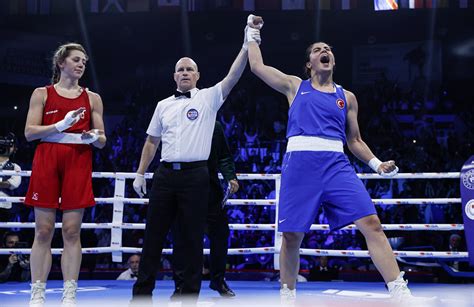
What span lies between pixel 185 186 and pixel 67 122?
737mm

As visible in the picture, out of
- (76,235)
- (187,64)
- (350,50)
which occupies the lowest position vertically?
(76,235)

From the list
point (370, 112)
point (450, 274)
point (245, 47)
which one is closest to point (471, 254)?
point (450, 274)

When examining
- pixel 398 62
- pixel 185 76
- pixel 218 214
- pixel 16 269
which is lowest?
pixel 16 269

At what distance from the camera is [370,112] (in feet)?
37.9

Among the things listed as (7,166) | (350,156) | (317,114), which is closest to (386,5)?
(350,156)

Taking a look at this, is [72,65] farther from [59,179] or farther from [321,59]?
[321,59]

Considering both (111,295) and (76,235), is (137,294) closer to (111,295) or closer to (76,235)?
(76,235)

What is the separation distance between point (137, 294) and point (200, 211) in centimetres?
59

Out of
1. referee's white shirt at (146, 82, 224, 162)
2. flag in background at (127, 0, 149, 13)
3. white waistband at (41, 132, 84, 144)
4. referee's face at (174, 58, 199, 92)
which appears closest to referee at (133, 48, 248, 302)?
referee's white shirt at (146, 82, 224, 162)

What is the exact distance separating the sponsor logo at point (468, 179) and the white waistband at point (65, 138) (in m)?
3.03

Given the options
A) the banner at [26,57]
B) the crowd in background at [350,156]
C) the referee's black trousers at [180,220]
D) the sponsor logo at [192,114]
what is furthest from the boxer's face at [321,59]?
the banner at [26,57]

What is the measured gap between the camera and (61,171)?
307 cm

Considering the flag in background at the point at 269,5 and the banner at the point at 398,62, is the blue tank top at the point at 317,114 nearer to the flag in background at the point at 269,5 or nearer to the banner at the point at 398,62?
the flag in background at the point at 269,5

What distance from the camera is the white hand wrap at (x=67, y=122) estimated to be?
2941 mm
